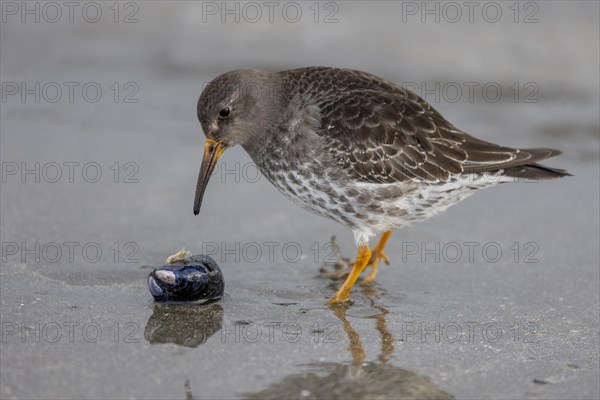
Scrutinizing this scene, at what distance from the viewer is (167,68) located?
11.9m

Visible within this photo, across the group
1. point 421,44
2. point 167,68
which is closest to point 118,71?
point 167,68

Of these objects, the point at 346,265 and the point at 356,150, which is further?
the point at 346,265

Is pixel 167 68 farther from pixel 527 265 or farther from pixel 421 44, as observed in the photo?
pixel 527 265

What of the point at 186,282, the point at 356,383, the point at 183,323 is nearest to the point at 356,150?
the point at 186,282

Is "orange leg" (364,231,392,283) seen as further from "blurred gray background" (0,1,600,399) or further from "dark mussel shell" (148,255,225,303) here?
"dark mussel shell" (148,255,225,303)

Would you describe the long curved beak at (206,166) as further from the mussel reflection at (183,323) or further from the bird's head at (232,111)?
the mussel reflection at (183,323)

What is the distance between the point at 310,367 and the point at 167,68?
24.1 feet

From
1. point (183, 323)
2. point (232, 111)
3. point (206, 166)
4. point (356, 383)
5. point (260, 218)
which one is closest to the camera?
point (356, 383)

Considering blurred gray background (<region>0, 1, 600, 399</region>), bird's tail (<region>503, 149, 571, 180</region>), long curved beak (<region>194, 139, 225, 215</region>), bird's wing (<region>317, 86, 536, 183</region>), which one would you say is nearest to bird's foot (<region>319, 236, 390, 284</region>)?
blurred gray background (<region>0, 1, 600, 399</region>)

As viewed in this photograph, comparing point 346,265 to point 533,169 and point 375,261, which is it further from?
point 533,169

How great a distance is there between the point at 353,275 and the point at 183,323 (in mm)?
1621

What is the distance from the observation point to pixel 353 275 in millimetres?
6984

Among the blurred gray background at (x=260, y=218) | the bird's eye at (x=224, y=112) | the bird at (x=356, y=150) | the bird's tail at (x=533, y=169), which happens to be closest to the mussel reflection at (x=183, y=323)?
the blurred gray background at (x=260, y=218)

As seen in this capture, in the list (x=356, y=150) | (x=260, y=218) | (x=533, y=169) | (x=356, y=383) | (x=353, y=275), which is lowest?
(x=356, y=383)
